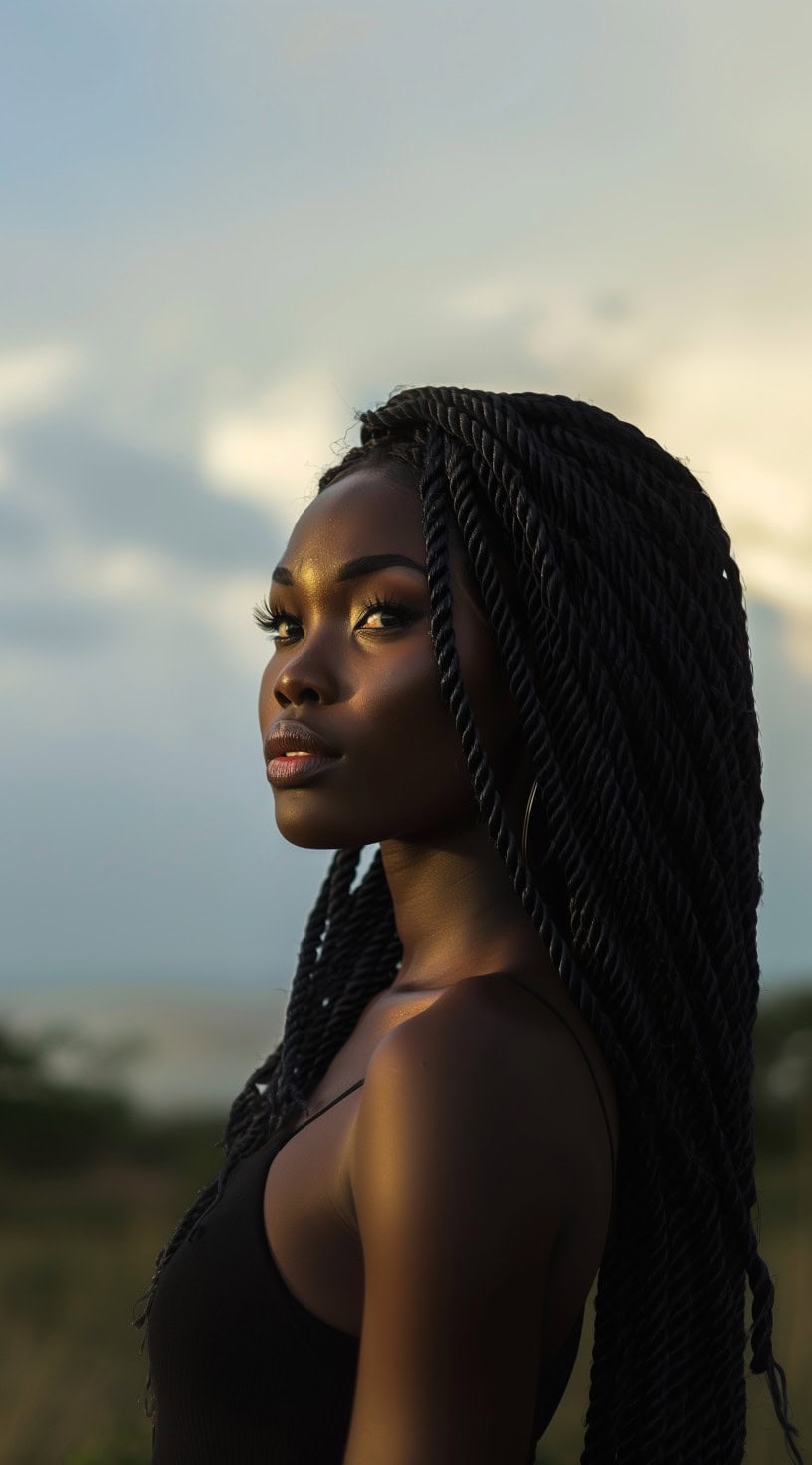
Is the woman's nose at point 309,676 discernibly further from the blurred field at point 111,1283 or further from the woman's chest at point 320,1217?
the blurred field at point 111,1283

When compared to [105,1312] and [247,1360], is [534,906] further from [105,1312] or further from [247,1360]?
[105,1312]

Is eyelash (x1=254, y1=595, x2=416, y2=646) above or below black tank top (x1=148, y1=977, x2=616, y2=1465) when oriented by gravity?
above

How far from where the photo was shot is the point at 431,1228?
2.35 meters

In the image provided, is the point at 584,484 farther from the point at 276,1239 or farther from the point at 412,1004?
the point at 276,1239

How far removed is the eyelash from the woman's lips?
280 millimetres

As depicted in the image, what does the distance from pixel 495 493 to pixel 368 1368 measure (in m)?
1.56

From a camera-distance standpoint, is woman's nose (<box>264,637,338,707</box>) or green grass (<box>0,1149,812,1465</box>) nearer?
woman's nose (<box>264,637,338,707</box>)

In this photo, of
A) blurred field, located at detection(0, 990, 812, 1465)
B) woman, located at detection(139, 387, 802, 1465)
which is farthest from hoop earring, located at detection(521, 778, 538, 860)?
blurred field, located at detection(0, 990, 812, 1465)

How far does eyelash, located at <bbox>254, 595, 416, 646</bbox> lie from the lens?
295 centimetres

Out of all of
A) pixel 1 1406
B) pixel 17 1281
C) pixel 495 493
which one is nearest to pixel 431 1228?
pixel 495 493

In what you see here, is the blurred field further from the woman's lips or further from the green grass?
the woman's lips

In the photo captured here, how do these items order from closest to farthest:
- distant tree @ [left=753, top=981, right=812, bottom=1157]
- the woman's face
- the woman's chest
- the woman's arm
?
the woman's arm, the woman's chest, the woman's face, distant tree @ [left=753, top=981, right=812, bottom=1157]

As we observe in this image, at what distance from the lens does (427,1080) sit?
243 cm

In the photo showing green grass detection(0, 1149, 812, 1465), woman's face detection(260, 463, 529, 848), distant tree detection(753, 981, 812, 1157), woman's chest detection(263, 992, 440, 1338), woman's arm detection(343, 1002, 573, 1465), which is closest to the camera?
woman's arm detection(343, 1002, 573, 1465)
